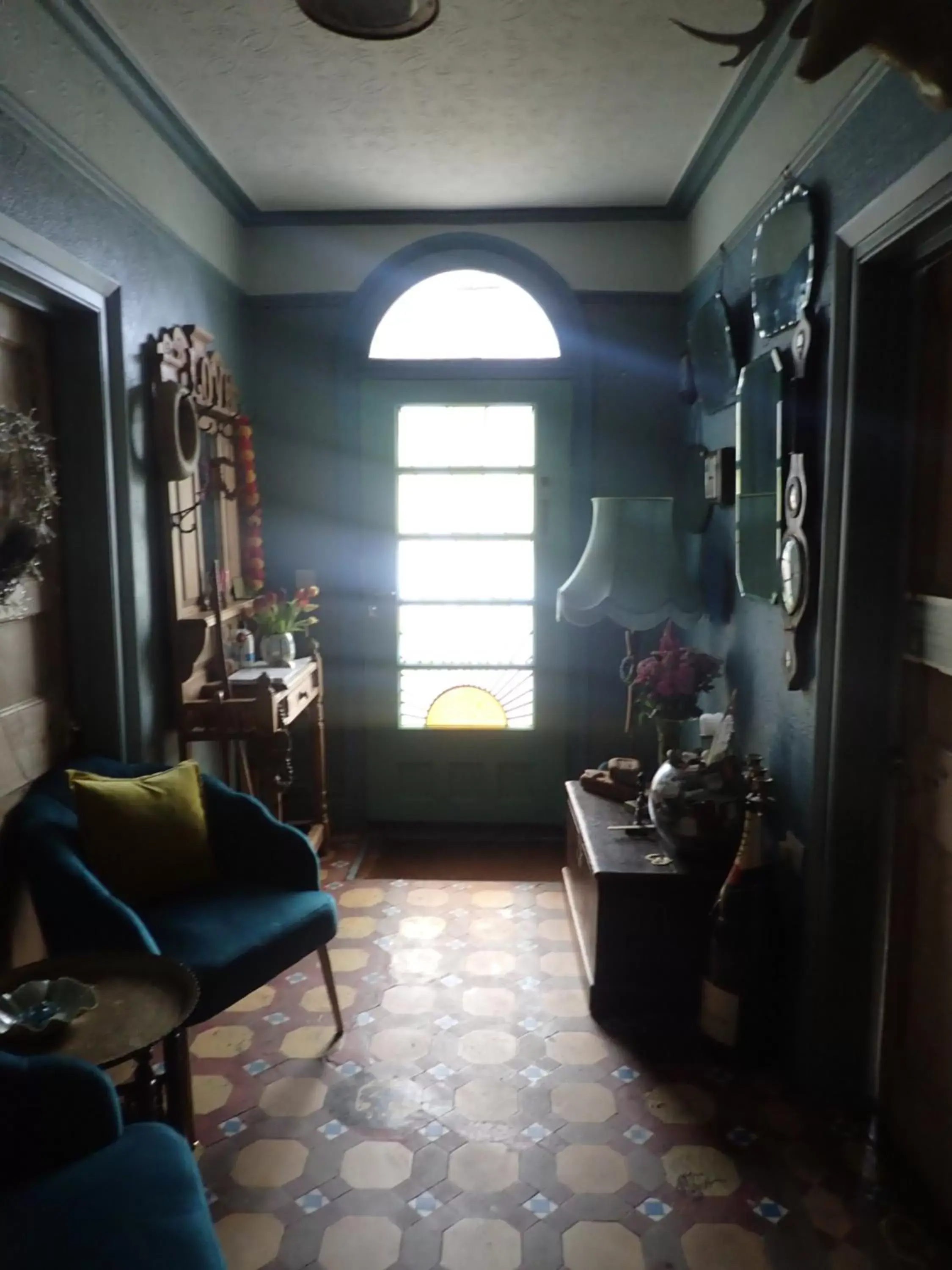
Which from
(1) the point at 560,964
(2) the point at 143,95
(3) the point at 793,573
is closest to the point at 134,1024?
(1) the point at 560,964

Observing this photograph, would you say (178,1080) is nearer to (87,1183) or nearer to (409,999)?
(87,1183)

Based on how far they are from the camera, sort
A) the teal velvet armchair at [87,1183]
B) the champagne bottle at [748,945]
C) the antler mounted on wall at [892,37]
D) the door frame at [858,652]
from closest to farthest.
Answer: the antler mounted on wall at [892,37] < the teal velvet armchair at [87,1183] < the door frame at [858,652] < the champagne bottle at [748,945]

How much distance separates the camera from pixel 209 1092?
7.32ft

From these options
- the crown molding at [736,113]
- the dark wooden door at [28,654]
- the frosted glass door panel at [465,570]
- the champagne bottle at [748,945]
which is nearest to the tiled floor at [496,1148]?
the champagne bottle at [748,945]

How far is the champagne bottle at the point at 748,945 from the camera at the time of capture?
2.28 m

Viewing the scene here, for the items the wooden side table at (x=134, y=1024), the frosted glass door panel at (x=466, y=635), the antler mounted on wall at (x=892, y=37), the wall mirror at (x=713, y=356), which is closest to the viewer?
the antler mounted on wall at (x=892, y=37)

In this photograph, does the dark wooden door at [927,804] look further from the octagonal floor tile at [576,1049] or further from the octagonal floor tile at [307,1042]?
the octagonal floor tile at [307,1042]

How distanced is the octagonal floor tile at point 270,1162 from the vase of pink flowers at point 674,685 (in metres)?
1.50

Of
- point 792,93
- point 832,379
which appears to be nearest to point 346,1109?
point 832,379

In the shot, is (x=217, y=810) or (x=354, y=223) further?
(x=354, y=223)

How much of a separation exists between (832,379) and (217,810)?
1.91 meters

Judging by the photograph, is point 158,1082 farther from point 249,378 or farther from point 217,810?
point 249,378

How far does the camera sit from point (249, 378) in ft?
12.8

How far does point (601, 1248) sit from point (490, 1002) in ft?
3.02
